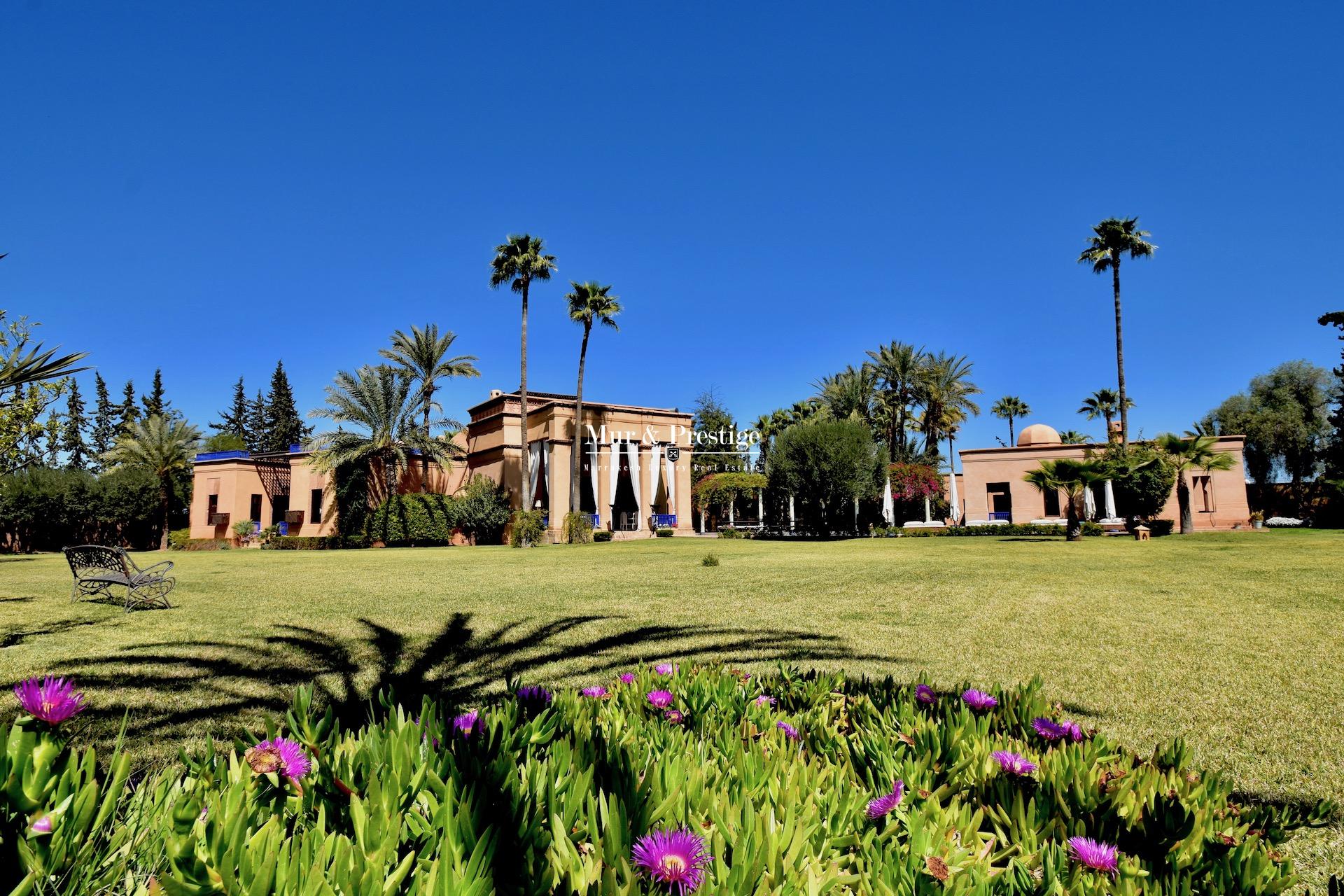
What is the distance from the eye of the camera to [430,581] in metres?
12.4

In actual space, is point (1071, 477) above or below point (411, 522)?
above

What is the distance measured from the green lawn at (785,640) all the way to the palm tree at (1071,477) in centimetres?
1014

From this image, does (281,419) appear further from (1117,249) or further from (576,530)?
(1117,249)

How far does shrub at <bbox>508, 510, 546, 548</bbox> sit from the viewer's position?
28183 mm

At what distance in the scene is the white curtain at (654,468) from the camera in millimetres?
33594

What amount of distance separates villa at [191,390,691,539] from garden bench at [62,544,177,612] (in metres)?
20.5

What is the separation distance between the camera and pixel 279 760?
178 cm

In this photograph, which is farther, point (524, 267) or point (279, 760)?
point (524, 267)

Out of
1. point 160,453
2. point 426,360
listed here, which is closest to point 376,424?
point 426,360

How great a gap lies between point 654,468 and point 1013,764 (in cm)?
3154

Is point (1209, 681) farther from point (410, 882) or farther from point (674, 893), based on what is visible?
point (410, 882)

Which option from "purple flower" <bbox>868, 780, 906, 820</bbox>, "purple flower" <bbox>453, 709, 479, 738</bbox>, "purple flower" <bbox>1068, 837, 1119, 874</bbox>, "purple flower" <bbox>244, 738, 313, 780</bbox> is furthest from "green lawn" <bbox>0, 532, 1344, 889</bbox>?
"purple flower" <bbox>244, 738, 313, 780</bbox>

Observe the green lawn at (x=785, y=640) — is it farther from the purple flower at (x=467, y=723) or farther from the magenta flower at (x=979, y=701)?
the purple flower at (x=467, y=723)

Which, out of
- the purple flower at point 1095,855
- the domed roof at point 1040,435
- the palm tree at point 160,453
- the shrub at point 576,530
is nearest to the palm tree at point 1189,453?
the domed roof at point 1040,435
